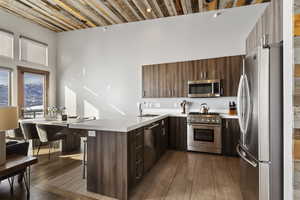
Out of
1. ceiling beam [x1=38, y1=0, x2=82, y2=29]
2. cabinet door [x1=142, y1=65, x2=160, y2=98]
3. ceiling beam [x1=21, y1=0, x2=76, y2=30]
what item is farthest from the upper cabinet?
A: ceiling beam [x1=21, y1=0, x2=76, y2=30]

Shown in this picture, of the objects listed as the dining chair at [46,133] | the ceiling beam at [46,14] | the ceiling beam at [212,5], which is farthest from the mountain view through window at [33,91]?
the ceiling beam at [212,5]

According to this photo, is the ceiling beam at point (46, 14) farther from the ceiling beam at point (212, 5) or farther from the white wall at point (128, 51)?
the ceiling beam at point (212, 5)

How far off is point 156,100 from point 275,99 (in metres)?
3.34

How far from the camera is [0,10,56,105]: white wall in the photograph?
13.8 ft

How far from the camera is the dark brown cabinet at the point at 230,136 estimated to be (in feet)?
11.5

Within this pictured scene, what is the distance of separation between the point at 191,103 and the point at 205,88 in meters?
0.57

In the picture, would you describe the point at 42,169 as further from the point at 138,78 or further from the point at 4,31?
the point at 4,31

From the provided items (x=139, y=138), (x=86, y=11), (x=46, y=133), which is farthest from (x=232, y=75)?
(x=46, y=133)

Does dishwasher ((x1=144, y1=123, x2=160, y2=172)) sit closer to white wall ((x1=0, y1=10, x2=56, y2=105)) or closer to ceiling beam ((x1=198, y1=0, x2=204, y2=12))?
ceiling beam ((x1=198, y1=0, x2=204, y2=12))

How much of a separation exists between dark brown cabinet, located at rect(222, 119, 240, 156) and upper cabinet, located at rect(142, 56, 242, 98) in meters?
0.69

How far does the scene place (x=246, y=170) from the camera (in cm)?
181

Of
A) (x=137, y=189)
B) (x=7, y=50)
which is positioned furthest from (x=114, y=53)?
(x=137, y=189)

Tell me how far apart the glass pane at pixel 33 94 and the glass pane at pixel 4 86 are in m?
0.48

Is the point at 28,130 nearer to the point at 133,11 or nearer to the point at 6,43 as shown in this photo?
the point at 6,43
